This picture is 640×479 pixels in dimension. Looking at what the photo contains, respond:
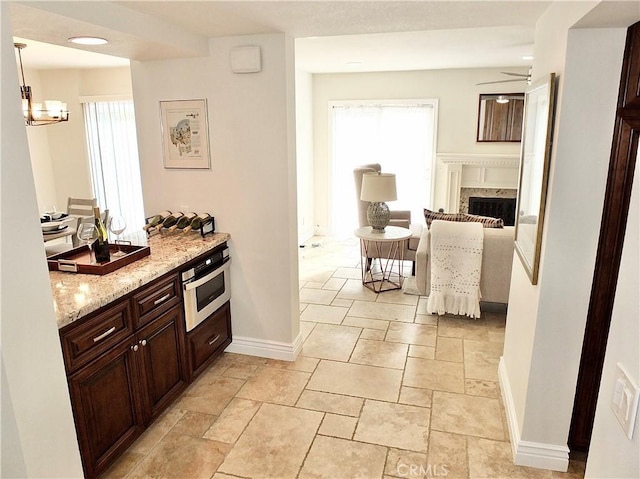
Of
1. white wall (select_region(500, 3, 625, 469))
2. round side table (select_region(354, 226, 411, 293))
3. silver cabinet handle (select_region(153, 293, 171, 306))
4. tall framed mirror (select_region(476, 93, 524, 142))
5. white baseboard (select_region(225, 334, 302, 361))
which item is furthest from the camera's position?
tall framed mirror (select_region(476, 93, 524, 142))

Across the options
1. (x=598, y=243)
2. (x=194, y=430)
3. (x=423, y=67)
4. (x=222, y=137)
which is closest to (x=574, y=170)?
(x=598, y=243)

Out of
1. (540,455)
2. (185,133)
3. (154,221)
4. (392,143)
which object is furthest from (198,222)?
(392,143)

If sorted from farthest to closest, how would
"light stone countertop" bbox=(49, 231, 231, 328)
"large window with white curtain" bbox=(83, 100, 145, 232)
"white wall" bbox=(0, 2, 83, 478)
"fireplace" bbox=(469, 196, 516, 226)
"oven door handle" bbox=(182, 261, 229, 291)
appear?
1. "fireplace" bbox=(469, 196, 516, 226)
2. "large window with white curtain" bbox=(83, 100, 145, 232)
3. "oven door handle" bbox=(182, 261, 229, 291)
4. "light stone countertop" bbox=(49, 231, 231, 328)
5. "white wall" bbox=(0, 2, 83, 478)

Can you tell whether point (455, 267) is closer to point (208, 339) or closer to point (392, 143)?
point (208, 339)

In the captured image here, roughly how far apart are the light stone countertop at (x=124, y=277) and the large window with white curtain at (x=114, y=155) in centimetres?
321

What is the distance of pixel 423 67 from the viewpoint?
6121mm

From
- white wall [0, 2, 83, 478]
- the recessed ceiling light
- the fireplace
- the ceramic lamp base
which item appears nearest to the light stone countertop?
white wall [0, 2, 83, 478]

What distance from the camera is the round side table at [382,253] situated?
4652mm

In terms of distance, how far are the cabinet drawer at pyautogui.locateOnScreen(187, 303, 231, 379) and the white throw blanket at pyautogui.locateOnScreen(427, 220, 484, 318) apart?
6.04 feet

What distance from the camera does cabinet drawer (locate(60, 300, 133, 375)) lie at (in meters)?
1.89

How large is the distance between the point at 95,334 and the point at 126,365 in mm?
311

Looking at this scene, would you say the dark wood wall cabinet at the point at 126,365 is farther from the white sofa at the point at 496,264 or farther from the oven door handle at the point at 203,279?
the white sofa at the point at 496,264

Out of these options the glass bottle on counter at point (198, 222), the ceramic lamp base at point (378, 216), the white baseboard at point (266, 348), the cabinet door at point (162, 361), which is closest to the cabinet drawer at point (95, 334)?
the cabinet door at point (162, 361)

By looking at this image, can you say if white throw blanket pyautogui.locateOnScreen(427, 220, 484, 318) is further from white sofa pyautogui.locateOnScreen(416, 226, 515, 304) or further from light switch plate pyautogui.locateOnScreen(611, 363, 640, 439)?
light switch plate pyautogui.locateOnScreen(611, 363, 640, 439)
